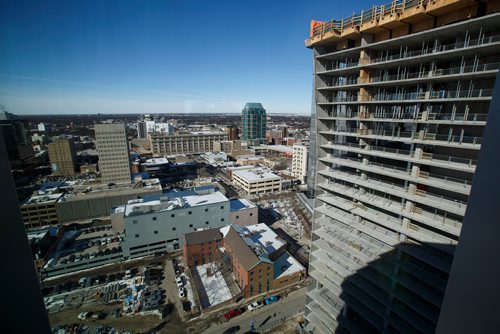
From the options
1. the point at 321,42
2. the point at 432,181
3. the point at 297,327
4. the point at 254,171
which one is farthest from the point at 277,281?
the point at 254,171

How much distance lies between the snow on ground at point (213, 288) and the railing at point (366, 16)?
568 inches

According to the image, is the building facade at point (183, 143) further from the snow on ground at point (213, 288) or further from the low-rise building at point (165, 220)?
the snow on ground at point (213, 288)

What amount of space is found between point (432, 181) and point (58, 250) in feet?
81.6

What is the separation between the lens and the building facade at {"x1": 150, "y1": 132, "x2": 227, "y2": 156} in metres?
55.5

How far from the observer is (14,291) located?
1116 millimetres

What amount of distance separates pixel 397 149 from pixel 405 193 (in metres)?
1.12

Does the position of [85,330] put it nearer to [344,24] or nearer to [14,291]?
[14,291]

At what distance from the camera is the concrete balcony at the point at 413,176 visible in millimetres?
4891

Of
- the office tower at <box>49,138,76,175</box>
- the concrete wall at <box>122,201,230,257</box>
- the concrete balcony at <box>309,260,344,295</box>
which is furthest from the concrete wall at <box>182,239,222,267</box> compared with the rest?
the office tower at <box>49,138,76,175</box>

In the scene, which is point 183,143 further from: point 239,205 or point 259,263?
point 259,263

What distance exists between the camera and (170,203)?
1967 cm

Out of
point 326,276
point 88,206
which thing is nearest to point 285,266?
point 326,276

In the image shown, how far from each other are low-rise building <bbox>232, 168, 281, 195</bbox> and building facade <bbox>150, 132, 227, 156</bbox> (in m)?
28.3

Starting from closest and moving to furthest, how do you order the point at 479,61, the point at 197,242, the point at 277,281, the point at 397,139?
1. the point at 479,61
2. the point at 397,139
3. the point at 277,281
4. the point at 197,242
